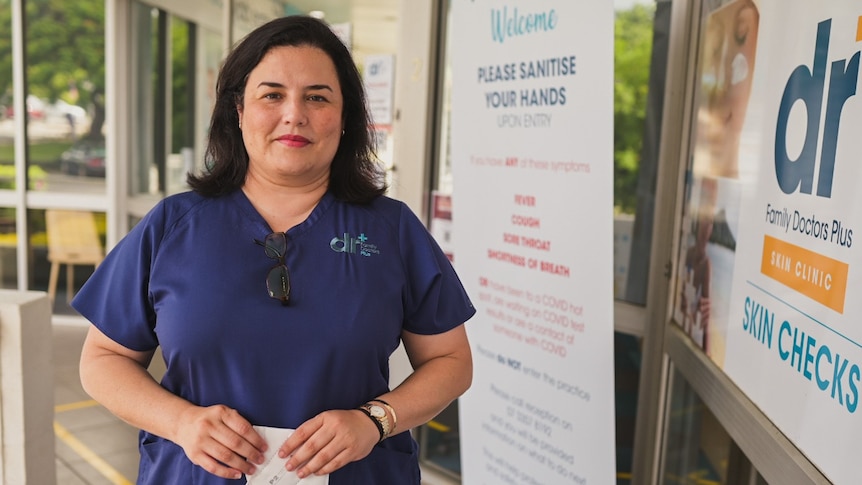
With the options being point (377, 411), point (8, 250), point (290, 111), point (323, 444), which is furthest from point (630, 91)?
point (8, 250)

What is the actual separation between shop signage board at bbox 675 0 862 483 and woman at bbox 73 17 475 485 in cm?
65

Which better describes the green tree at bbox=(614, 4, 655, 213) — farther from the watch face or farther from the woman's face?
the watch face

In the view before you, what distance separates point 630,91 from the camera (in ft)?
9.45

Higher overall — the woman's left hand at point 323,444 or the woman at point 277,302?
the woman at point 277,302

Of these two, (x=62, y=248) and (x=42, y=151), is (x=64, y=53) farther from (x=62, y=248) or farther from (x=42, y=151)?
(x=62, y=248)

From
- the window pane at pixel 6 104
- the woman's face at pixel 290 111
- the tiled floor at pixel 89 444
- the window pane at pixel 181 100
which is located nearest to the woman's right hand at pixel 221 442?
the woman's face at pixel 290 111

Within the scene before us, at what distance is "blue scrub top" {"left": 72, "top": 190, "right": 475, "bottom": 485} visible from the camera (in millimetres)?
1415

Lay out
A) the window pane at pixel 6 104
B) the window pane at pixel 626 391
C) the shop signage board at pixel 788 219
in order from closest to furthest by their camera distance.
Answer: the shop signage board at pixel 788 219 < the window pane at pixel 626 391 < the window pane at pixel 6 104

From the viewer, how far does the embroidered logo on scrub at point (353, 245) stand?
1.49 meters

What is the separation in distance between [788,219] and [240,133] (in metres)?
1.11

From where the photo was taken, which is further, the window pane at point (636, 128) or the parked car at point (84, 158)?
the parked car at point (84, 158)

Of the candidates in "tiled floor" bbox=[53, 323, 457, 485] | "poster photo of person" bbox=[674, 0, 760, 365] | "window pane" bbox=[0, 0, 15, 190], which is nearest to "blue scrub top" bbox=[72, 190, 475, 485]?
"poster photo of person" bbox=[674, 0, 760, 365]

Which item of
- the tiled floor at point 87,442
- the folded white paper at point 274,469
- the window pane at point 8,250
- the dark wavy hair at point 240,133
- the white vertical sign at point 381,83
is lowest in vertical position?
the tiled floor at point 87,442

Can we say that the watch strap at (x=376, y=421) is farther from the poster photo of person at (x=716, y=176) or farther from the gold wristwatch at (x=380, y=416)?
the poster photo of person at (x=716, y=176)
